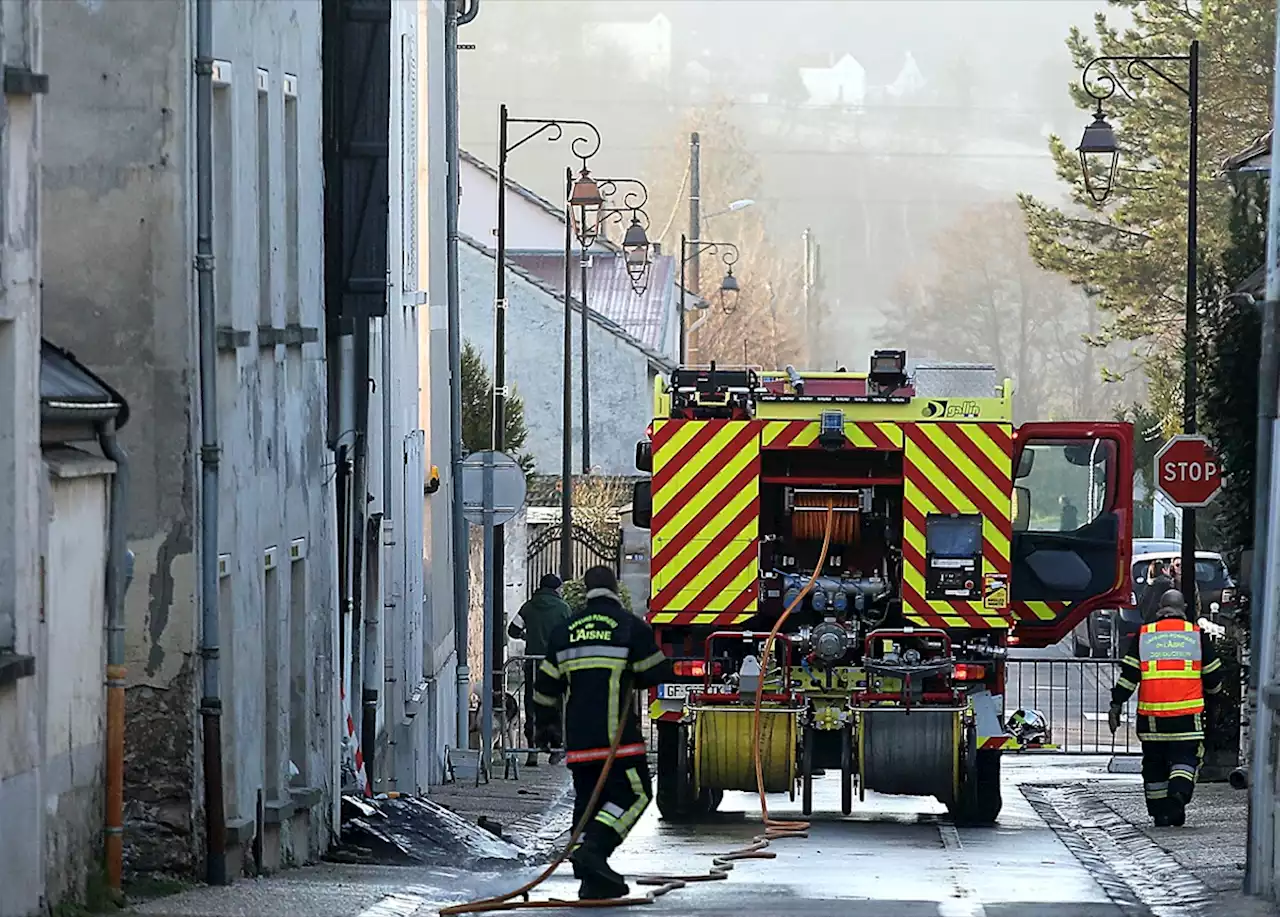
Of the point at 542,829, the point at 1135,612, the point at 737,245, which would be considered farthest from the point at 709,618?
the point at 737,245

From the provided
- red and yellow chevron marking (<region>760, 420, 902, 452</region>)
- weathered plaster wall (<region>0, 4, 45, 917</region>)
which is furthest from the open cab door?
weathered plaster wall (<region>0, 4, 45, 917</region>)

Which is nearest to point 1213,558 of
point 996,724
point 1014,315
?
point 996,724

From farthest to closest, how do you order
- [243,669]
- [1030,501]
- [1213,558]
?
[1213,558] < [1030,501] < [243,669]

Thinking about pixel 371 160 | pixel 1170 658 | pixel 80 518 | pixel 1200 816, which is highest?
pixel 371 160

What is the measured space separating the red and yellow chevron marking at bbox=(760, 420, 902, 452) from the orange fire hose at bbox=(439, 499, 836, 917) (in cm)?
50

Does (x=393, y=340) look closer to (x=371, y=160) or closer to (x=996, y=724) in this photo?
(x=371, y=160)

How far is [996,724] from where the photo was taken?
17.5m

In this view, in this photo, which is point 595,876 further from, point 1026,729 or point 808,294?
point 808,294

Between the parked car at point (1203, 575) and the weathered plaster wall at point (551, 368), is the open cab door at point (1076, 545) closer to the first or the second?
the parked car at point (1203, 575)

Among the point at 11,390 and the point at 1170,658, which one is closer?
the point at 11,390

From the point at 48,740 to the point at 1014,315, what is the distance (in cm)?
12299

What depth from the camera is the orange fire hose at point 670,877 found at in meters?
11.9

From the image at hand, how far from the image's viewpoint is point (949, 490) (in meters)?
17.6

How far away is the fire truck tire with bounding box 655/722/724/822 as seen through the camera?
17734 mm
